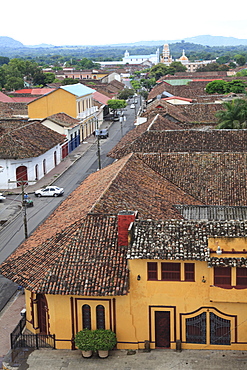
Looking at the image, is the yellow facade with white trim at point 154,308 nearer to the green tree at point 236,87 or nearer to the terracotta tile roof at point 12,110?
the terracotta tile roof at point 12,110

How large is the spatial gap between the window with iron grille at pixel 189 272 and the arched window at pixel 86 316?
3901 mm

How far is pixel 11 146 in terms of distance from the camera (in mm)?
53000

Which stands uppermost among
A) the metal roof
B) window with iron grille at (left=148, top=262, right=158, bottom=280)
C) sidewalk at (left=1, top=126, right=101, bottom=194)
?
the metal roof

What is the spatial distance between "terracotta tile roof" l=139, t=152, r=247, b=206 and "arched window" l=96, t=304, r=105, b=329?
13401 millimetres

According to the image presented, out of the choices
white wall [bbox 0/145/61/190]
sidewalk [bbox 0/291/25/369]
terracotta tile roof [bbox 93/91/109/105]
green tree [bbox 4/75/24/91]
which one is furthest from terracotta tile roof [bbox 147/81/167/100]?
sidewalk [bbox 0/291/25/369]

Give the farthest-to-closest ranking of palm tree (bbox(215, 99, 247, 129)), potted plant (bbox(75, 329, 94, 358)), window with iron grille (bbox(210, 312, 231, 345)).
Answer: palm tree (bbox(215, 99, 247, 129)) < window with iron grille (bbox(210, 312, 231, 345)) < potted plant (bbox(75, 329, 94, 358))

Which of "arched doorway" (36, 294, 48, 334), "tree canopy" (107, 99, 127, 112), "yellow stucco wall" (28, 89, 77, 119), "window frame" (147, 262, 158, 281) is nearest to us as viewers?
"window frame" (147, 262, 158, 281)

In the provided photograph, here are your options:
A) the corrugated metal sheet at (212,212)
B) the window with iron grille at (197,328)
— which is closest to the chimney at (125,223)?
the window with iron grille at (197,328)

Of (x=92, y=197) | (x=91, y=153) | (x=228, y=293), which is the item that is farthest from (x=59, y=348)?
(x=91, y=153)

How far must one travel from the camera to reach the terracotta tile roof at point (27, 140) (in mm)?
52406

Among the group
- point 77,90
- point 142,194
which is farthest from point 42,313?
point 77,90

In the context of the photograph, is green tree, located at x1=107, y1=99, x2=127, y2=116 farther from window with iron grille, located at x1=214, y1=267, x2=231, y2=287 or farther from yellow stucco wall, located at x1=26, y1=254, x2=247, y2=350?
window with iron grille, located at x1=214, y1=267, x2=231, y2=287

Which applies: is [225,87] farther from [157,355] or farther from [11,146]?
[157,355]

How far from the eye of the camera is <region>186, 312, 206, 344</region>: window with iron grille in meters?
22.1
